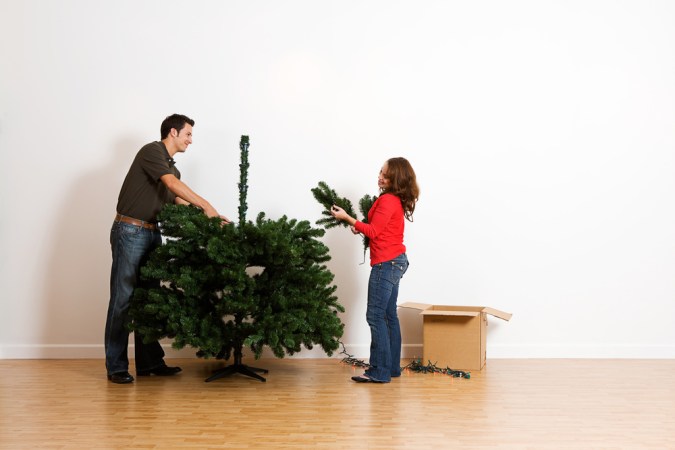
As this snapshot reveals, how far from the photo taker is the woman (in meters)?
3.85

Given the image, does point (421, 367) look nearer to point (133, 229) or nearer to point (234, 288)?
point (234, 288)

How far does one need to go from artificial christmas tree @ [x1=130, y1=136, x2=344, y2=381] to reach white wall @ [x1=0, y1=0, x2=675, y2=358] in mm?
928

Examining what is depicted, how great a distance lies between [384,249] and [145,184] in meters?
1.43

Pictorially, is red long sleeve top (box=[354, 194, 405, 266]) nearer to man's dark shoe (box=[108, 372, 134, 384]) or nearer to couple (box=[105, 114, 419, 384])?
couple (box=[105, 114, 419, 384])

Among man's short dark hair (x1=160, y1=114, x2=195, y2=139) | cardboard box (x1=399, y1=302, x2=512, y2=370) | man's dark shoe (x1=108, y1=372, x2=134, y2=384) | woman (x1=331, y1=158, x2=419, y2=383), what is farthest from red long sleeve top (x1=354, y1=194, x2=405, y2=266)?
man's dark shoe (x1=108, y1=372, x2=134, y2=384)

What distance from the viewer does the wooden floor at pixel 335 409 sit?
2729 mm

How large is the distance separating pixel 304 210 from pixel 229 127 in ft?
2.54

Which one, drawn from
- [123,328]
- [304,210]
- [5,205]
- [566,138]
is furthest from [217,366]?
[566,138]

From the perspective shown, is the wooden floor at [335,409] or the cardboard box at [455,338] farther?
the cardboard box at [455,338]

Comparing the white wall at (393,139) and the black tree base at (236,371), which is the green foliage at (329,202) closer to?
the white wall at (393,139)

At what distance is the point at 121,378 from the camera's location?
3762 millimetres

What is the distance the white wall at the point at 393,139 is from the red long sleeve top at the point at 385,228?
2.51ft

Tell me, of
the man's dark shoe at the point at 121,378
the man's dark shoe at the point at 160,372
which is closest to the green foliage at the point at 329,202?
the man's dark shoe at the point at 160,372

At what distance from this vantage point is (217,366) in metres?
4.27
